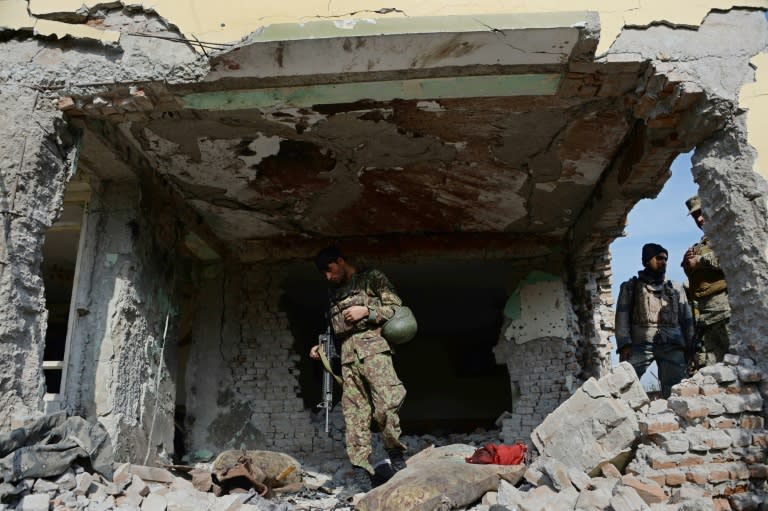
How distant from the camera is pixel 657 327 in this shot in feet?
16.3

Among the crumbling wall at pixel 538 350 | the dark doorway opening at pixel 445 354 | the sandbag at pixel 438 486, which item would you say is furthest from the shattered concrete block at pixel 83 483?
the dark doorway opening at pixel 445 354

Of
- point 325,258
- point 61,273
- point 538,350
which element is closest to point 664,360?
point 538,350

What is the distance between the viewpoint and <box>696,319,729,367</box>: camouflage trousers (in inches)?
189

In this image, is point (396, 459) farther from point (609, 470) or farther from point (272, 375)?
point (272, 375)

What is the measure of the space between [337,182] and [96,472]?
2722 mm

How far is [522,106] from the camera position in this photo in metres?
3.94

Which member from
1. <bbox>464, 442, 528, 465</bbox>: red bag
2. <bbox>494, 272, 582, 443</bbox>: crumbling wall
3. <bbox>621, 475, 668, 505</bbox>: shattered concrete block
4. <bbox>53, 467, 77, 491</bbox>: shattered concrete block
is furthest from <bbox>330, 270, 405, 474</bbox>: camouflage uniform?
<bbox>494, 272, 582, 443</bbox>: crumbling wall

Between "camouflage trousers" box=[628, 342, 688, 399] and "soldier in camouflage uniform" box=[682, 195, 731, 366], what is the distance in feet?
0.61

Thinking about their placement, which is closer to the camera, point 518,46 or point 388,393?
point 518,46

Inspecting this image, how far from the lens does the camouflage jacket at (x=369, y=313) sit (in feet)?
13.6

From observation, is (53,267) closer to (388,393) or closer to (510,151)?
(388,393)

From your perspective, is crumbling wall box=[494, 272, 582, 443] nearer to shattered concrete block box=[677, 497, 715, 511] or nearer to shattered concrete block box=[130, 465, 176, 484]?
shattered concrete block box=[677, 497, 715, 511]

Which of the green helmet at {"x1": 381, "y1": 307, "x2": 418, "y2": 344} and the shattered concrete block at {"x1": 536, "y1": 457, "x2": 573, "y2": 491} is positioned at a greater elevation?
the green helmet at {"x1": 381, "y1": 307, "x2": 418, "y2": 344}

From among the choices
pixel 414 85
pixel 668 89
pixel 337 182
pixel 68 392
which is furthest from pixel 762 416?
pixel 68 392
